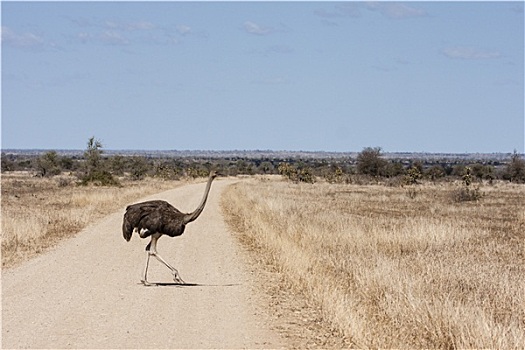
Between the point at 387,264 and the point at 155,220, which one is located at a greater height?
the point at 155,220

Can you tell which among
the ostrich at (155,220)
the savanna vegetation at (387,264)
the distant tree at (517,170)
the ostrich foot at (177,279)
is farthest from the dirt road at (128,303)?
the distant tree at (517,170)

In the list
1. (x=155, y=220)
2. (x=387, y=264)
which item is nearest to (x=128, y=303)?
(x=155, y=220)

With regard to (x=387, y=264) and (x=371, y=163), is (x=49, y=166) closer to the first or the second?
(x=371, y=163)

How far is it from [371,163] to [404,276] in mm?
89244

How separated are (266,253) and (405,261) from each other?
3.07 metres

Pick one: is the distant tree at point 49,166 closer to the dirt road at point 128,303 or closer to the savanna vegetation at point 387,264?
the savanna vegetation at point 387,264

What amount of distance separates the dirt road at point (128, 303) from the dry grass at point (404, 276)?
1.11 meters

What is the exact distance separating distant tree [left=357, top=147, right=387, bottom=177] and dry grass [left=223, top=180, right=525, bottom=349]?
7093 cm

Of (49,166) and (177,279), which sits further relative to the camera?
(49,166)

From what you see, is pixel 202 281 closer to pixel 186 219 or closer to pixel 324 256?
pixel 186 219

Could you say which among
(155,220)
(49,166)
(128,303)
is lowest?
(128,303)

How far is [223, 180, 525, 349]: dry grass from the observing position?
10.1 metres

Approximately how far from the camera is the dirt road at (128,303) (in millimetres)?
9648

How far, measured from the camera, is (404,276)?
14.0 m
